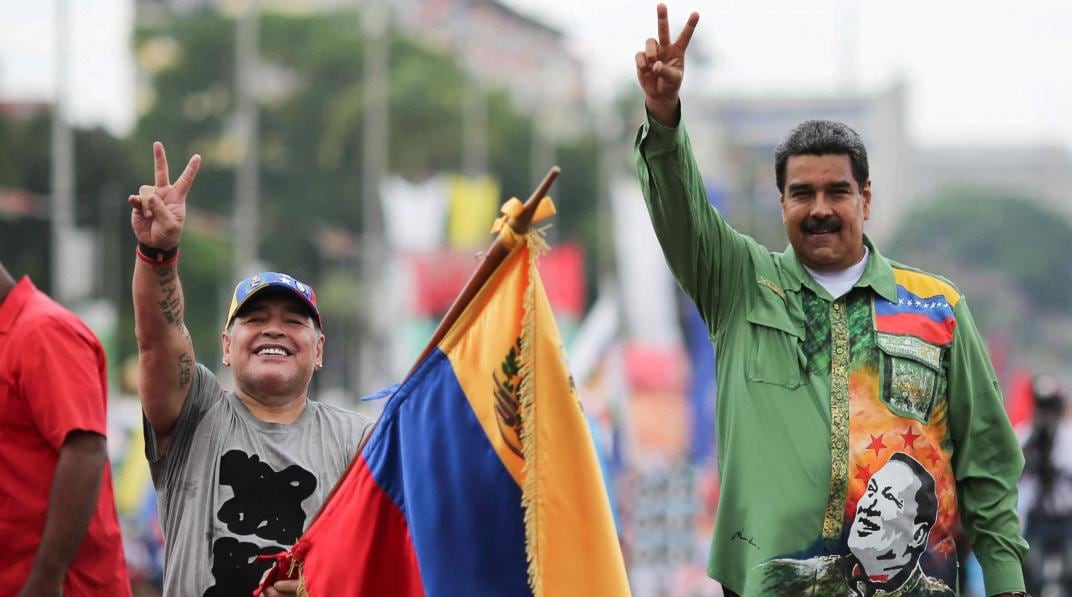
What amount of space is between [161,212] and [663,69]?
1.43 meters

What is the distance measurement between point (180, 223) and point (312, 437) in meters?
0.79

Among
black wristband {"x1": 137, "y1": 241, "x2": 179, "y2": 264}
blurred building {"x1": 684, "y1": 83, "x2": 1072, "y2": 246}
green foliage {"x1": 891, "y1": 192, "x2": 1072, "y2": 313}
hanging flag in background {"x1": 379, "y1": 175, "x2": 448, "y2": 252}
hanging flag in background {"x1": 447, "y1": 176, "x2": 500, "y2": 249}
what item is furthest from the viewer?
blurred building {"x1": 684, "y1": 83, "x2": 1072, "y2": 246}

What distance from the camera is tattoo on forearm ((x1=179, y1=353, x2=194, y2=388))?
5172 mm

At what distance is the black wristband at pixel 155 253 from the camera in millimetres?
5074

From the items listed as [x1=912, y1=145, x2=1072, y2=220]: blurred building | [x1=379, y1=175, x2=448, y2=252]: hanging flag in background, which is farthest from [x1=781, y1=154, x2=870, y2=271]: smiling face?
[x1=912, y1=145, x2=1072, y2=220]: blurred building

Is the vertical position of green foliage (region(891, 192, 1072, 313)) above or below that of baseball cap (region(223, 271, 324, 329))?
below

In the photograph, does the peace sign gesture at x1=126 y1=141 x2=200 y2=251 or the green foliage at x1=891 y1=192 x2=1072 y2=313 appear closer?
the peace sign gesture at x1=126 y1=141 x2=200 y2=251

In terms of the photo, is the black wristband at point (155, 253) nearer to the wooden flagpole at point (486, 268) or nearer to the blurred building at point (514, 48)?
the wooden flagpole at point (486, 268)

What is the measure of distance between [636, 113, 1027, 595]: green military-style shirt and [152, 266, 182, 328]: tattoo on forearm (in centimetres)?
134

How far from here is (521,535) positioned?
4828mm

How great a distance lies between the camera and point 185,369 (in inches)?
204

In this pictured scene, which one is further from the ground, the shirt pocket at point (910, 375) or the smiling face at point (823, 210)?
the smiling face at point (823, 210)

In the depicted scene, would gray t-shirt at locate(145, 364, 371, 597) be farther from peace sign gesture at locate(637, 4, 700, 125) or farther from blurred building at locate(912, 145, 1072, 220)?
blurred building at locate(912, 145, 1072, 220)

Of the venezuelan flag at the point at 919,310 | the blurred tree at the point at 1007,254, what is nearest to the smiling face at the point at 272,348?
the venezuelan flag at the point at 919,310
